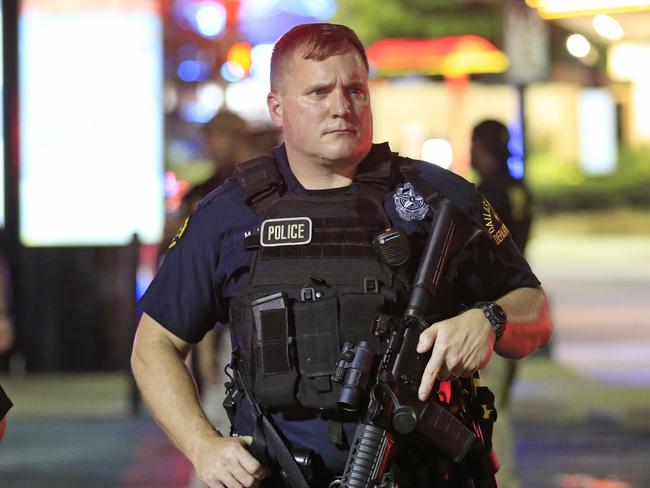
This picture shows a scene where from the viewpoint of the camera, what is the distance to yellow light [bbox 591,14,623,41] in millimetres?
12633

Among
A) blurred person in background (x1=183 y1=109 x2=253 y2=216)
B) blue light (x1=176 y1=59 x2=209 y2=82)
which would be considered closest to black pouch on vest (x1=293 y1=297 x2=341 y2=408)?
blurred person in background (x1=183 y1=109 x2=253 y2=216)

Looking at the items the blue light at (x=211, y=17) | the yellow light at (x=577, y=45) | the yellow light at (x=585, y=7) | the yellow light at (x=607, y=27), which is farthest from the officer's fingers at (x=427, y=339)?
the blue light at (x=211, y=17)

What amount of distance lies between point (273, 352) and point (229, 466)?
0.28 metres

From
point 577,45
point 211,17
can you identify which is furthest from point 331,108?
point 211,17

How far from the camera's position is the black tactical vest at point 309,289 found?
127 inches

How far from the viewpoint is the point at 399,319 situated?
3.21 meters

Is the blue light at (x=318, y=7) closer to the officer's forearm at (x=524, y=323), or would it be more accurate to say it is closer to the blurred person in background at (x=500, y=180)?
the blurred person in background at (x=500, y=180)

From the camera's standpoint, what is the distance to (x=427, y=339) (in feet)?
10.1

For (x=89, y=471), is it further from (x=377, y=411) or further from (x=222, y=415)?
(x=377, y=411)

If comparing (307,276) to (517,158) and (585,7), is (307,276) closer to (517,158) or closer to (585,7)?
(517,158)

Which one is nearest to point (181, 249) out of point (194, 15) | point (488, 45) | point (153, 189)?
point (153, 189)

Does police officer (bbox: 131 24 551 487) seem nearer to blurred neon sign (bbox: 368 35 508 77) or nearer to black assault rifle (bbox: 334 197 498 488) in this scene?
black assault rifle (bbox: 334 197 498 488)

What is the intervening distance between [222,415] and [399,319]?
2901 mm

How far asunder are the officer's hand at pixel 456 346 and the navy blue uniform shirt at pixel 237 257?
0.27 metres
